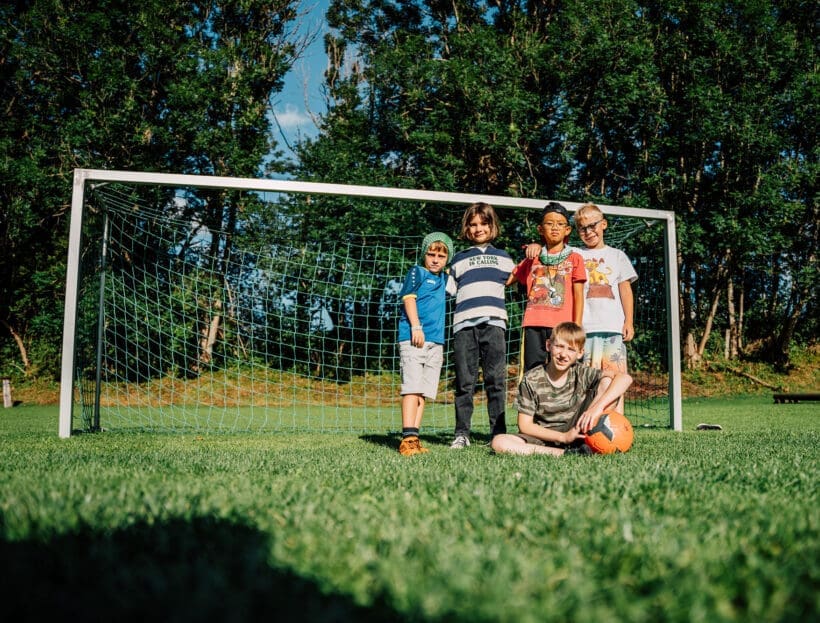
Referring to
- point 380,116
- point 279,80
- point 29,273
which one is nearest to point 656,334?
point 380,116

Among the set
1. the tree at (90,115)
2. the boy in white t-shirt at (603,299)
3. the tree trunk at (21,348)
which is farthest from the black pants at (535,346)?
the tree trunk at (21,348)

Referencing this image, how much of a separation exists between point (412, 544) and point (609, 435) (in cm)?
250

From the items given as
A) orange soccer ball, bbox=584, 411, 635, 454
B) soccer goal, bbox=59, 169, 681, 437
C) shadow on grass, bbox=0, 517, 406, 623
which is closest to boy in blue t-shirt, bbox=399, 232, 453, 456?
orange soccer ball, bbox=584, 411, 635, 454

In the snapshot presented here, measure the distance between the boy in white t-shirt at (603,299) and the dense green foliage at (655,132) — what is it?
10890 millimetres

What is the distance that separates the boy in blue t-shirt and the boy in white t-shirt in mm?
1133

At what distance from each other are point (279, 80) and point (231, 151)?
322cm

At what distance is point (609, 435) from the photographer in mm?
3645

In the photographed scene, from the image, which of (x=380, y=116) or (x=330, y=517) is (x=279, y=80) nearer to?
(x=380, y=116)

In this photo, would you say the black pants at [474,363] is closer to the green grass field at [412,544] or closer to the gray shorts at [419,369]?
the gray shorts at [419,369]

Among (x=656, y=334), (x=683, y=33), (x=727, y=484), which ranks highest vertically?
(x=683, y=33)

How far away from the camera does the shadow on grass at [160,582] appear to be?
3.44 feet

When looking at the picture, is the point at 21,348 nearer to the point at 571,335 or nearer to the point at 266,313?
the point at 266,313

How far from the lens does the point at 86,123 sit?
1475 centimetres

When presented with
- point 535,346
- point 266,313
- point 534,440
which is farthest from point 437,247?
point 266,313
